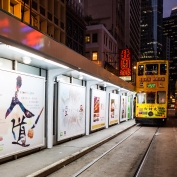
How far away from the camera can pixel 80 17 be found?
44188mm

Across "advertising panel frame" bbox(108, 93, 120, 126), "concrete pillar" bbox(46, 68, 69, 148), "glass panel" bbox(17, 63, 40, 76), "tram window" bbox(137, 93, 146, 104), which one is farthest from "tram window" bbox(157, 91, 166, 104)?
"glass panel" bbox(17, 63, 40, 76)

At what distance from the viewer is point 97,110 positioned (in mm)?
16375

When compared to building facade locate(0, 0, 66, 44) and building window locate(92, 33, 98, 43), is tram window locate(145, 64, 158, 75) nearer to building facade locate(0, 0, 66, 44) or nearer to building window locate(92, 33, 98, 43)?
building facade locate(0, 0, 66, 44)

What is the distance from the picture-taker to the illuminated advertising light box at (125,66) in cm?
3604

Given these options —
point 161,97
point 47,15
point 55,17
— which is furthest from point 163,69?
point 55,17

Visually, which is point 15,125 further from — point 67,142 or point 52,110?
point 67,142

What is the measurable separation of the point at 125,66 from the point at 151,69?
1370 centimetres

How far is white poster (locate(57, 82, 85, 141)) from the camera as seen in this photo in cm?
1110

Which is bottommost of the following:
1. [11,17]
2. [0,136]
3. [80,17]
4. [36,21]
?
[0,136]

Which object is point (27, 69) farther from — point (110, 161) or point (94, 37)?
point (94, 37)

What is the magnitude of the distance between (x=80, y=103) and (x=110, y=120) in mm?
7295

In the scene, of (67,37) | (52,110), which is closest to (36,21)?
(67,37)

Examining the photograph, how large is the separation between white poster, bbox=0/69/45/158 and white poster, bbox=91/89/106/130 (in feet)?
20.4

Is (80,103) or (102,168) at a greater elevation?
(80,103)
